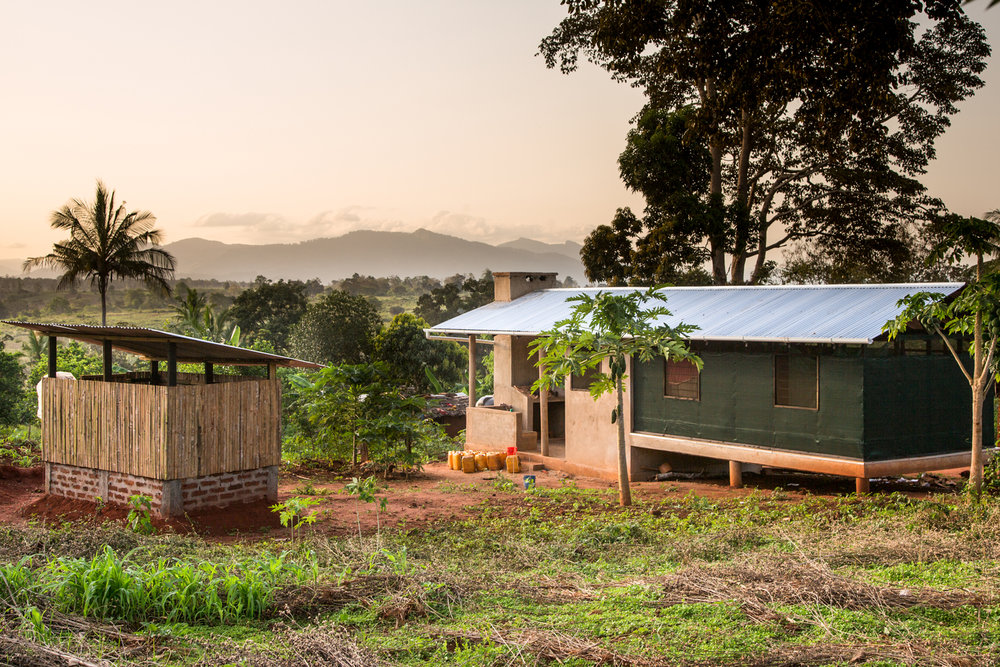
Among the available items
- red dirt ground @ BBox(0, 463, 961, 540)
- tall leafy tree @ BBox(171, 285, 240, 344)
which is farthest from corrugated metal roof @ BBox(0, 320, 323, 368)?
tall leafy tree @ BBox(171, 285, 240, 344)

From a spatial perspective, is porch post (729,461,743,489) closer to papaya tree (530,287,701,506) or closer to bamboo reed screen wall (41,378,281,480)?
papaya tree (530,287,701,506)

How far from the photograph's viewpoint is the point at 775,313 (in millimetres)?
15484

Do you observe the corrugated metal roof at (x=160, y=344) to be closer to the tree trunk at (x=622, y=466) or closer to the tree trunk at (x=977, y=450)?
the tree trunk at (x=622, y=466)

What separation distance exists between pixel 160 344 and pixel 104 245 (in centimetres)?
2154

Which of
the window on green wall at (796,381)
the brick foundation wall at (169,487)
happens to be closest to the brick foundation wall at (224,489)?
the brick foundation wall at (169,487)

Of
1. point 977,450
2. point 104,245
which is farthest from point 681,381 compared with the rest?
point 104,245

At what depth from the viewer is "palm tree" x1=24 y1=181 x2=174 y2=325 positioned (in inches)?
1281

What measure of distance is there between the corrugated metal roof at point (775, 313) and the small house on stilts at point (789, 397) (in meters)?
0.03

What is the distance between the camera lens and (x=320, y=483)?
16.5 metres

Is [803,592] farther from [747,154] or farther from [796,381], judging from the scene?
[747,154]

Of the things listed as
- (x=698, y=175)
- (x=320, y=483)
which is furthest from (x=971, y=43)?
(x=320, y=483)

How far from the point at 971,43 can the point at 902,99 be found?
2.95 m

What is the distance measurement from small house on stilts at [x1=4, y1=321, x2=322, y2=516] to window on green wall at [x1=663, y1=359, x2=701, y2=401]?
21.5 ft

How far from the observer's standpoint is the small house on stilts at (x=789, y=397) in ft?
44.6
